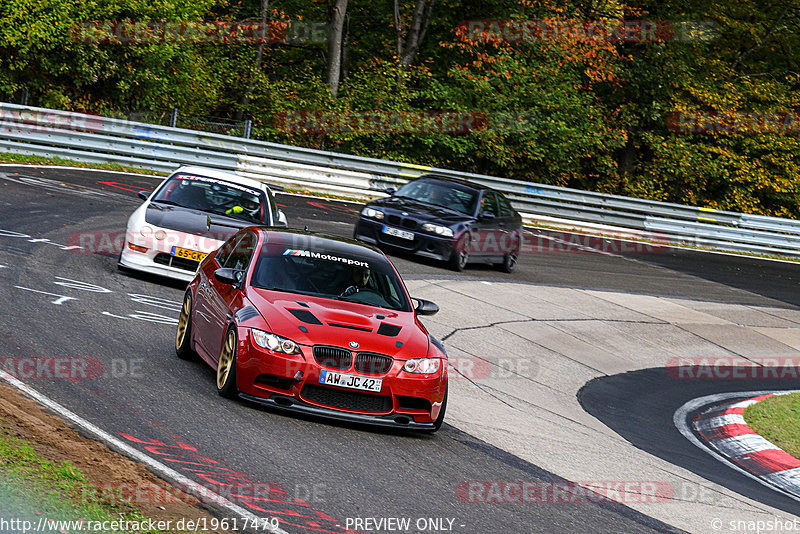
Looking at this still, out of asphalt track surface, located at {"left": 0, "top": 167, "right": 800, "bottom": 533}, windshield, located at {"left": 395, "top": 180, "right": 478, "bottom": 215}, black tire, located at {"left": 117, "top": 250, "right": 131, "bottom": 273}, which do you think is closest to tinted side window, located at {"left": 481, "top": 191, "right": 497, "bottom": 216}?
windshield, located at {"left": 395, "top": 180, "right": 478, "bottom": 215}

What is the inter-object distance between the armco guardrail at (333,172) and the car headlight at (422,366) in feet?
55.7

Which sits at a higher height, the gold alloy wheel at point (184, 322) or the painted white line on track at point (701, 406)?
the gold alloy wheel at point (184, 322)

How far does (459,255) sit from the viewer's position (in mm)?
18141

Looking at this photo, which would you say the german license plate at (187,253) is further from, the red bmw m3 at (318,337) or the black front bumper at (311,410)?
the black front bumper at (311,410)

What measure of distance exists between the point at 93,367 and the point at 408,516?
3.39 m

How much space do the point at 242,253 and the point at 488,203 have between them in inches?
411

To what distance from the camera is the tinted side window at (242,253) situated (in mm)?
9250

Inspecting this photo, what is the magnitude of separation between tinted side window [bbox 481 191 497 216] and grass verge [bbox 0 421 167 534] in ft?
45.9

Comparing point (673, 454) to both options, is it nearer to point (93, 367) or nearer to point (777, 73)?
point (93, 367)

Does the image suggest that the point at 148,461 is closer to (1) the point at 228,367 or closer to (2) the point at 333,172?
(1) the point at 228,367

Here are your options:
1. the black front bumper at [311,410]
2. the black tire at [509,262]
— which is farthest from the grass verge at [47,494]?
the black tire at [509,262]

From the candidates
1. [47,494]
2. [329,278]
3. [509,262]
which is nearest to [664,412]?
[329,278]

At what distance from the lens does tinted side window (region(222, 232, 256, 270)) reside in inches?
364

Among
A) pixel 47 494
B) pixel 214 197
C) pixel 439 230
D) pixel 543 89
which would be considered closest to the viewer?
pixel 47 494
